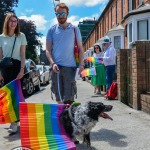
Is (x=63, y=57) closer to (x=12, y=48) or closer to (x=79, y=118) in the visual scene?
(x=12, y=48)

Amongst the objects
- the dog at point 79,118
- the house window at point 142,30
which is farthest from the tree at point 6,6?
the dog at point 79,118

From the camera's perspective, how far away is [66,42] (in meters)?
5.16

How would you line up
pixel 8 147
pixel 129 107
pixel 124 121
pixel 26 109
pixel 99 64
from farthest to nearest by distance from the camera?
pixel 99 64, pixel 129 107, pixel 124 121, pixel 8 147, pixel 26 109

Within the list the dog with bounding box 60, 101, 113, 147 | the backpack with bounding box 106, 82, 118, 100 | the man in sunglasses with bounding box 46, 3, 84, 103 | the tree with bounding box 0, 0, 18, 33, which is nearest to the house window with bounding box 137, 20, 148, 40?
the backpack with bounding box 106, 82, 118, 100

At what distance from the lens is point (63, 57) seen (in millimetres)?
5191

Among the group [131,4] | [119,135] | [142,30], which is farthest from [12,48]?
[131,4]

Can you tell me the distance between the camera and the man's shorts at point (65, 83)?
5178mm

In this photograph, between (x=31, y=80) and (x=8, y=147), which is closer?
(x=8, y=147)

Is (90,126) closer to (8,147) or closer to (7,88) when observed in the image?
(8,147)

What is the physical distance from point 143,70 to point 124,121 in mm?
1578

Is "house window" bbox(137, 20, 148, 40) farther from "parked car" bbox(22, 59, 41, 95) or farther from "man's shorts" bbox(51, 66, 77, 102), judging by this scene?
"man's shorts" bbox(51, 66, 77, 102)

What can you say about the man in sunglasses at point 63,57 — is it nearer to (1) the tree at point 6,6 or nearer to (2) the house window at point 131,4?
(2) the house window at point 131,4

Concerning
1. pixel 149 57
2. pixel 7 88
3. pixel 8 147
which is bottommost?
pixel 8 147

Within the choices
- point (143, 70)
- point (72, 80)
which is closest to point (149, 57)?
point (143, 70)
